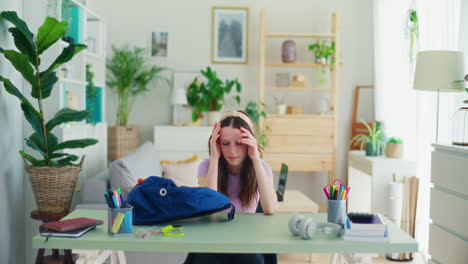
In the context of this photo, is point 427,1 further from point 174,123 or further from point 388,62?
point 174,123

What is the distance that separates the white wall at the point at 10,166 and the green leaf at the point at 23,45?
19cm

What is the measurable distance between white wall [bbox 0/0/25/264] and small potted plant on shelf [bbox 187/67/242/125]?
2511 millimetres

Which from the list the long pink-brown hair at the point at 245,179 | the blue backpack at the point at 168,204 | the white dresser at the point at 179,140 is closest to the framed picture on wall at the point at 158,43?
the white dresser at the point at 179,140

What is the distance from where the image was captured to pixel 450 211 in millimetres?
3070

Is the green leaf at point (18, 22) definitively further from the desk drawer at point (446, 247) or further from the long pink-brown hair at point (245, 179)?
the desk drawer at point (446, 247)

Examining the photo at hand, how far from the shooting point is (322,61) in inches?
226

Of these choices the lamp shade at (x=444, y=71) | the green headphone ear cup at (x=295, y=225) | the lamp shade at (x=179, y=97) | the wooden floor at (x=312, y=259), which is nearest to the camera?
the green headphone ear cup at (x=295, y=225)

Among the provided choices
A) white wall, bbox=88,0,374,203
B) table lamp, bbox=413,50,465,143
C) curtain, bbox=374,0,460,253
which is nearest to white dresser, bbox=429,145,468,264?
table lamp, bbox=413,50,465,143

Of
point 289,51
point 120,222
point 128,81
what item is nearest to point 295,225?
point 120,222

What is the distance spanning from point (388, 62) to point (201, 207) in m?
4.09

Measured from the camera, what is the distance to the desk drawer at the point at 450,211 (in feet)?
9.55

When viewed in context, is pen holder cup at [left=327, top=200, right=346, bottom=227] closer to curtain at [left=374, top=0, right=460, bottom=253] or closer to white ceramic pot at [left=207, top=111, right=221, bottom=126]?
curtain at [left=374, top=0, right=460, bottom=253]

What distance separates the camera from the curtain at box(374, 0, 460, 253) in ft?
13.1

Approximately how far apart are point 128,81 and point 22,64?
273 cm
